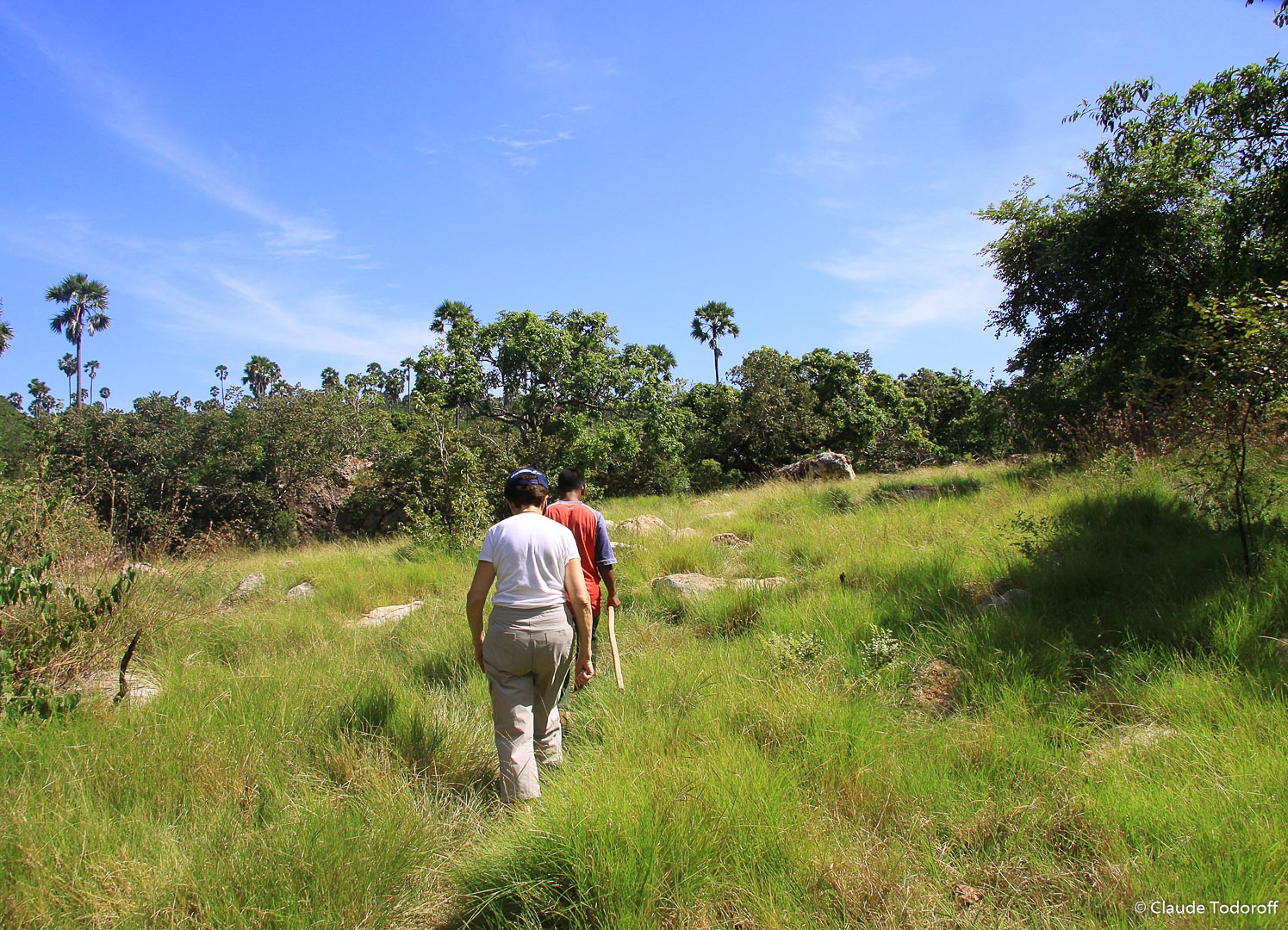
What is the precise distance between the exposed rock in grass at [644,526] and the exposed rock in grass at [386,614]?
3.79 metres

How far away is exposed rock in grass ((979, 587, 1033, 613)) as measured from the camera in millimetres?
5250

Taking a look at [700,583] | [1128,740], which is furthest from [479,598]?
[700,583]

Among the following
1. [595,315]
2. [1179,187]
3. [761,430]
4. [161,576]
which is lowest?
[161,576]

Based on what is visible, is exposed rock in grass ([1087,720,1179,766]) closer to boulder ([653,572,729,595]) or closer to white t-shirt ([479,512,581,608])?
white t-shirt ([479,512,581,608])

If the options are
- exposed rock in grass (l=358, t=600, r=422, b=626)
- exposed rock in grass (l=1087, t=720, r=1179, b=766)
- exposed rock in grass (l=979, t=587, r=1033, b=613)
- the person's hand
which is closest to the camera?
exposed rock in grass (l=1087, t=720, r=1179, b=766)


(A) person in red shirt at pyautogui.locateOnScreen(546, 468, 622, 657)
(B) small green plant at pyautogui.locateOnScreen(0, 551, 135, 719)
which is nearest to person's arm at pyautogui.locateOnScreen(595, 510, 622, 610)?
(A) person in red shirt at pyautogui.locateOnScreen(546, 468, 622, 657)

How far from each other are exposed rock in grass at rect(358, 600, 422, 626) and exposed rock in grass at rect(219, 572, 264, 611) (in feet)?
5.87

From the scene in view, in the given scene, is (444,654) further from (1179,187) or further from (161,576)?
(1179,187)

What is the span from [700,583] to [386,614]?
144 inches

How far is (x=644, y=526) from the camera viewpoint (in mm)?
11398

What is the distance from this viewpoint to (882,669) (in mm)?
4445

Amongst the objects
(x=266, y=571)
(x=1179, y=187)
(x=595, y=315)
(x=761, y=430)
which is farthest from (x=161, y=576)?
(x=761, y=430)

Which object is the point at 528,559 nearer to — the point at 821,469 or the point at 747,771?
the point at 747,771

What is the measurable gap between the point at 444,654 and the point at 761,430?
22947mm
